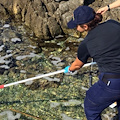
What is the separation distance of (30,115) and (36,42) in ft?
15.0

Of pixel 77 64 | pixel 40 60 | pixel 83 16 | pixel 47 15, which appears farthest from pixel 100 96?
pixel 47 15

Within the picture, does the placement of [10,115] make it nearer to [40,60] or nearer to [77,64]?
[77,64]

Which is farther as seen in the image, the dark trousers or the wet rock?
the wet rock

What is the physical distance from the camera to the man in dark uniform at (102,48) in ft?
8.52

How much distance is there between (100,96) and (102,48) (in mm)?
831

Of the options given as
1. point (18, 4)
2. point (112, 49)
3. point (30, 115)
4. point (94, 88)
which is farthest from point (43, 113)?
point (18, 4)

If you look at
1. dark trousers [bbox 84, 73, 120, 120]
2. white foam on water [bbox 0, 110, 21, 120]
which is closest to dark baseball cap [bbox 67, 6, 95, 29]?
dark trousers [bbox 84, 73, 120, 120]

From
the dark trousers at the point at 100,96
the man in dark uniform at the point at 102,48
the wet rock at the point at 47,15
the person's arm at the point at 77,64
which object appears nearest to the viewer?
the man in dark uniform at the point at 102,48

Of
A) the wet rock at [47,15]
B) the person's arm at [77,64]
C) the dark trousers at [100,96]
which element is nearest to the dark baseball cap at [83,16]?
the person's arm at [77,64]

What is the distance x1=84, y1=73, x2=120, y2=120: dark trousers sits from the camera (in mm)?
2810

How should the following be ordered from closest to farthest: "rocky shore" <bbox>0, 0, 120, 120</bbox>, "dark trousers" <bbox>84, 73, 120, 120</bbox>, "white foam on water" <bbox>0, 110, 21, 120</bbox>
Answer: "dark trousers" <bbox>84, 73, 120, 120</bbox>
"white foam on water" <bbox>0, 110, 21, 120</bbox>
"rocky shore" <bbox>0, 0, 120, 120</bbox>

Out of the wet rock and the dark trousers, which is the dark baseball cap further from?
the wet rock

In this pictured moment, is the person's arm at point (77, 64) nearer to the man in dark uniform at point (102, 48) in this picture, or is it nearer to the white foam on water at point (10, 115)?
the man in dark uniform at point (102, 48)

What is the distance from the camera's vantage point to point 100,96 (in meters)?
2.93
